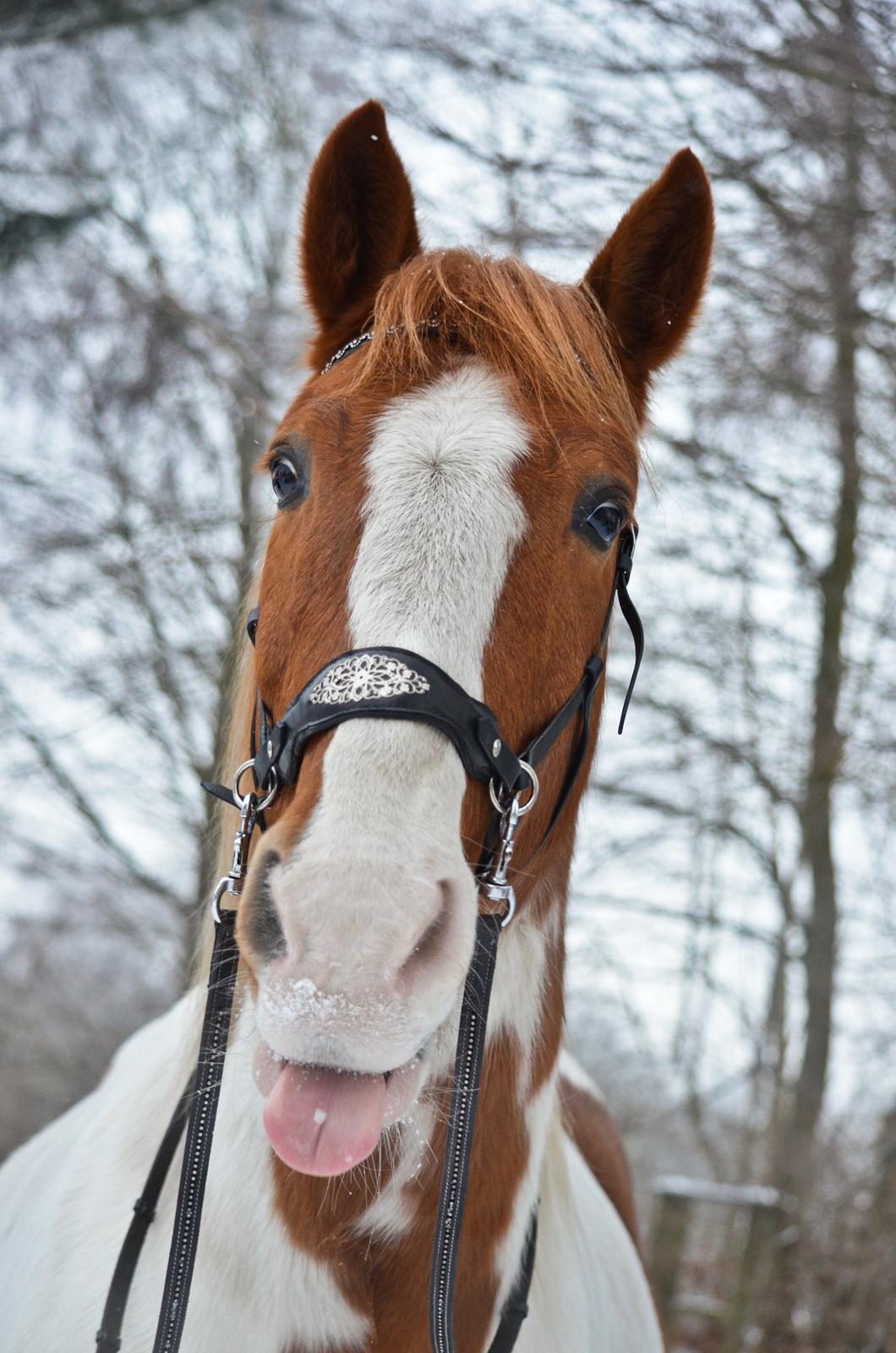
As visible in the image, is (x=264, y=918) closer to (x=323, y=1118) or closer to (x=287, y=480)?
(x=323, y=1118)

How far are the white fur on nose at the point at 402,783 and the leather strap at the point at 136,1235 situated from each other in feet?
2.81

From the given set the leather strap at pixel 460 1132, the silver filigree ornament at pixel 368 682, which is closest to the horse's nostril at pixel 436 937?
the silver filigree ornament at pixel 368 682

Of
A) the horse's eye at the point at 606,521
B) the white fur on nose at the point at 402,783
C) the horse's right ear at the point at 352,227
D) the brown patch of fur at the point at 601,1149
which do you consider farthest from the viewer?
the brown patch of fur at the point at 601,1149

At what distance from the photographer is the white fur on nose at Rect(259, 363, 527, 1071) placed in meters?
1.37

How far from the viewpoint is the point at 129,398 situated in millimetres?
8516

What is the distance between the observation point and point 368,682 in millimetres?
1560

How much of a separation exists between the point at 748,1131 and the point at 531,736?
27.4ft

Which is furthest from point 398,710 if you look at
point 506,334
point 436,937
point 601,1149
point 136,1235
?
point 601,1149

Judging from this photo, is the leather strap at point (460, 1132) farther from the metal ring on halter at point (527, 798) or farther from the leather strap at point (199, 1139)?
the leather strap at point (199, 1139)

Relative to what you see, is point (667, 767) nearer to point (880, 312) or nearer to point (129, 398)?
point (880, 312)

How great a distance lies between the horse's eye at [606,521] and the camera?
1.99m

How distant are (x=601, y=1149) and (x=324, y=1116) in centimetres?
262

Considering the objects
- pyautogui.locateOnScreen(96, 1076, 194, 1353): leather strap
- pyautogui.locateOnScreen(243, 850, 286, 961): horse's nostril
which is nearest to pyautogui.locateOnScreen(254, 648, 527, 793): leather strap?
pyautogui.locateOnScreen(243, 850, 286, 961): horse's nostril

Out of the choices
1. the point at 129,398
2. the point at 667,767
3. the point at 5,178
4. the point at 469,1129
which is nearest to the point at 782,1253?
the point at 667,767
